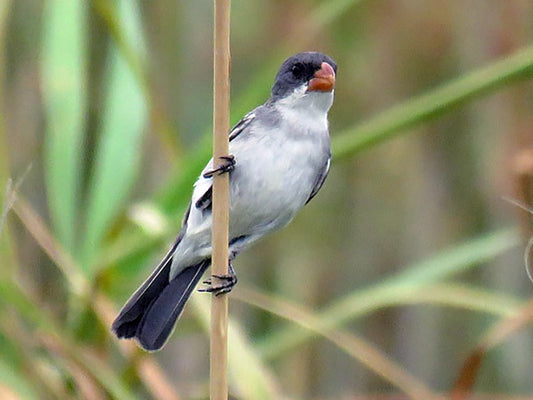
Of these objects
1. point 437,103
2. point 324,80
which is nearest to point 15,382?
point 324,80

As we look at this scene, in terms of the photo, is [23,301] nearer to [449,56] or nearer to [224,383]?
[224,383]

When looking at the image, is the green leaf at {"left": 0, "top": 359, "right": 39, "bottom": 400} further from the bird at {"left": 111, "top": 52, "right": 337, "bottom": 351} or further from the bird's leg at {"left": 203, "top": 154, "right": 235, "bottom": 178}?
the bird's leg at {"left": 203, "top": 154, "right": 235, "bottom": 178}

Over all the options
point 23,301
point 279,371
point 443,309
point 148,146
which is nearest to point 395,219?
point 443,309

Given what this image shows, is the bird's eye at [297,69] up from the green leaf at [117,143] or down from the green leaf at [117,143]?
down

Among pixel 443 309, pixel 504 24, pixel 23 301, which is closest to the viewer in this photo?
pixel 23 301

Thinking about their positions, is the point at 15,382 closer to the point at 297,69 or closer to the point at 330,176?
the point at 297,69

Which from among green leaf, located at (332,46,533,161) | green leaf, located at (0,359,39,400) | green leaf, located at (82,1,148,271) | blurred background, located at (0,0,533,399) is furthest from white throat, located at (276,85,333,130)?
green leaf, located at (0,359,39,400)

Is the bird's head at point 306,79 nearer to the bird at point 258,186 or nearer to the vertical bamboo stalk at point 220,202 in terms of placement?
the bird at point 258,186

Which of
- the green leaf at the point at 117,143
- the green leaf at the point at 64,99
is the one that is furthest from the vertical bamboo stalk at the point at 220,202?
the green leaf at the point at 64,99
